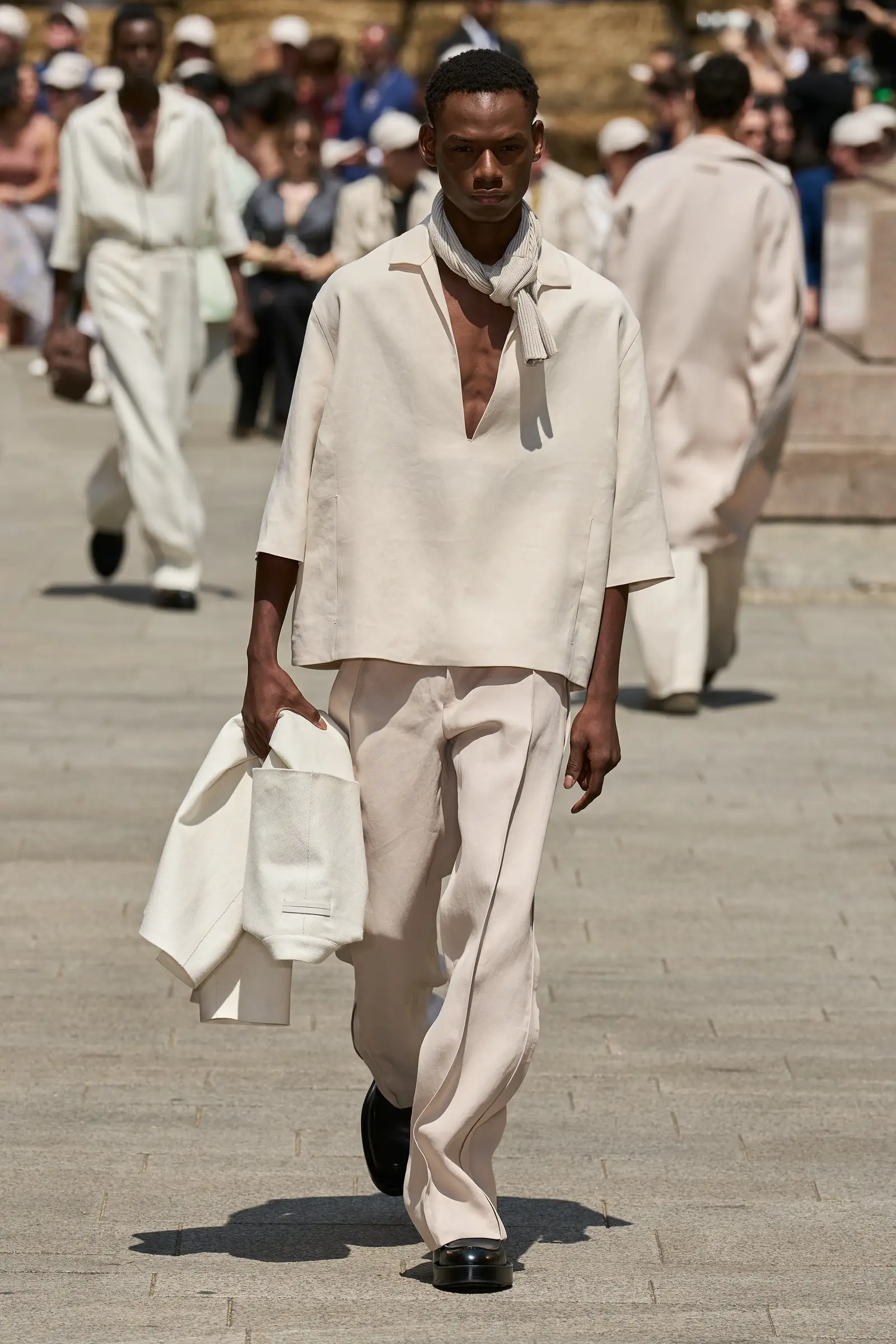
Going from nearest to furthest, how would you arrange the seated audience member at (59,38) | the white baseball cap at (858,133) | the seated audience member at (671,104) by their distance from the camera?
the white baseball cap at (858,133), the seated audience member at (671,104), the seated audience member at (59,38)

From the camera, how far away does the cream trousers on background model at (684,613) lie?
891 centimetres

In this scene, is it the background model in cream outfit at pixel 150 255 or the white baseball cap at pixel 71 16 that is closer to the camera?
the background model in cream outfit at pixel 150 255

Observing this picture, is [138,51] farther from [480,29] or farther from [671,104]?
[671,104]

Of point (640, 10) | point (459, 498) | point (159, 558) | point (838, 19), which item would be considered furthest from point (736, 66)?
point (640, 10)

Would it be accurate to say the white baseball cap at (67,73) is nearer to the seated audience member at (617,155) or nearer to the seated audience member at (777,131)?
the seated audience member at (617,155)

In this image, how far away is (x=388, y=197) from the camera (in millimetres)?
13953

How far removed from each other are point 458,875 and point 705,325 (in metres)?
5.05

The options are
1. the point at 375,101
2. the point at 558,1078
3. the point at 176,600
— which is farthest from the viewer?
the point at 375,101

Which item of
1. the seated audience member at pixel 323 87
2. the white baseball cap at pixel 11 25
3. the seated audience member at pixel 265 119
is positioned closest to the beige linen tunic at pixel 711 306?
the seated audience member at pixel 265 119

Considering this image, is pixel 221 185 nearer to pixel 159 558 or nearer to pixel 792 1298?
pixel 159 558

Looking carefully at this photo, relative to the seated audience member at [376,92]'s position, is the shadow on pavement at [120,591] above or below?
above

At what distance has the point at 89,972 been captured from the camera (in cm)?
598

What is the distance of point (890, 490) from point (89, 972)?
6.80m

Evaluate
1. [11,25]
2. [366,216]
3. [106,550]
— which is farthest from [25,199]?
[106,550]
